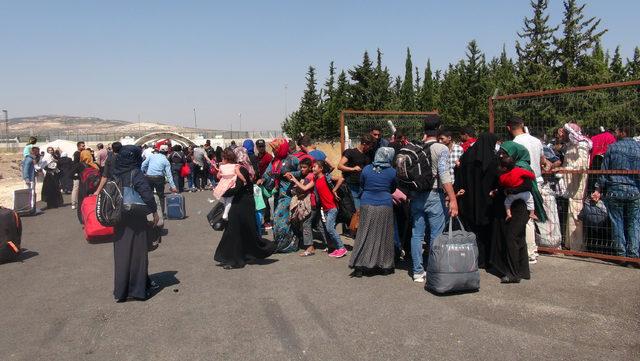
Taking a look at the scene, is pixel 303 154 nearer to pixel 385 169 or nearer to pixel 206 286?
pixel 385 169

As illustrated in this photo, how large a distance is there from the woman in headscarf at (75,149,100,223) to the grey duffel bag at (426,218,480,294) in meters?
8.31

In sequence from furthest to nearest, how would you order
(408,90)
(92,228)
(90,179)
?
1. (408,90)
2. (90,179)
3. (92,228)

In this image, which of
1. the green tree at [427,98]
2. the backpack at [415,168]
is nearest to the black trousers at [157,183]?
the backpack at [415,168]

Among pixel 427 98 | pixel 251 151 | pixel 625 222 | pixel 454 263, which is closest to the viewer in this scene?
pixel 454 263

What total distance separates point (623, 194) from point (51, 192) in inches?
578

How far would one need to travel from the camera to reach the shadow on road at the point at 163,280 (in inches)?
249

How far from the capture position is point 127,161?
19.5ft

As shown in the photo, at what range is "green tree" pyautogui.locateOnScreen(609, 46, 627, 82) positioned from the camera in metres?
34.9

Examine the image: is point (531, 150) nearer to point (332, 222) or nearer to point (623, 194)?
point (623, 194)

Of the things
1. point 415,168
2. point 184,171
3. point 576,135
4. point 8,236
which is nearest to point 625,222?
point 576,135

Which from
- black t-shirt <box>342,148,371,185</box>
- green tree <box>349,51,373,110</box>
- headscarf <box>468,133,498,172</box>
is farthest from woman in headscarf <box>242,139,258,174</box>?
green tree <box>349,51,373,110</box>

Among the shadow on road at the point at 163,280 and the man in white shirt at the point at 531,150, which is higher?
the man in white shirt at the point at 531,150

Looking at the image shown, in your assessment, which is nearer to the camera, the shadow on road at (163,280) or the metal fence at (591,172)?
the shadow on road at (163,280)

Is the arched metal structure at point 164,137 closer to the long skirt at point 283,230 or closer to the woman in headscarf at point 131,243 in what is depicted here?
the long skirt at point 283,230
